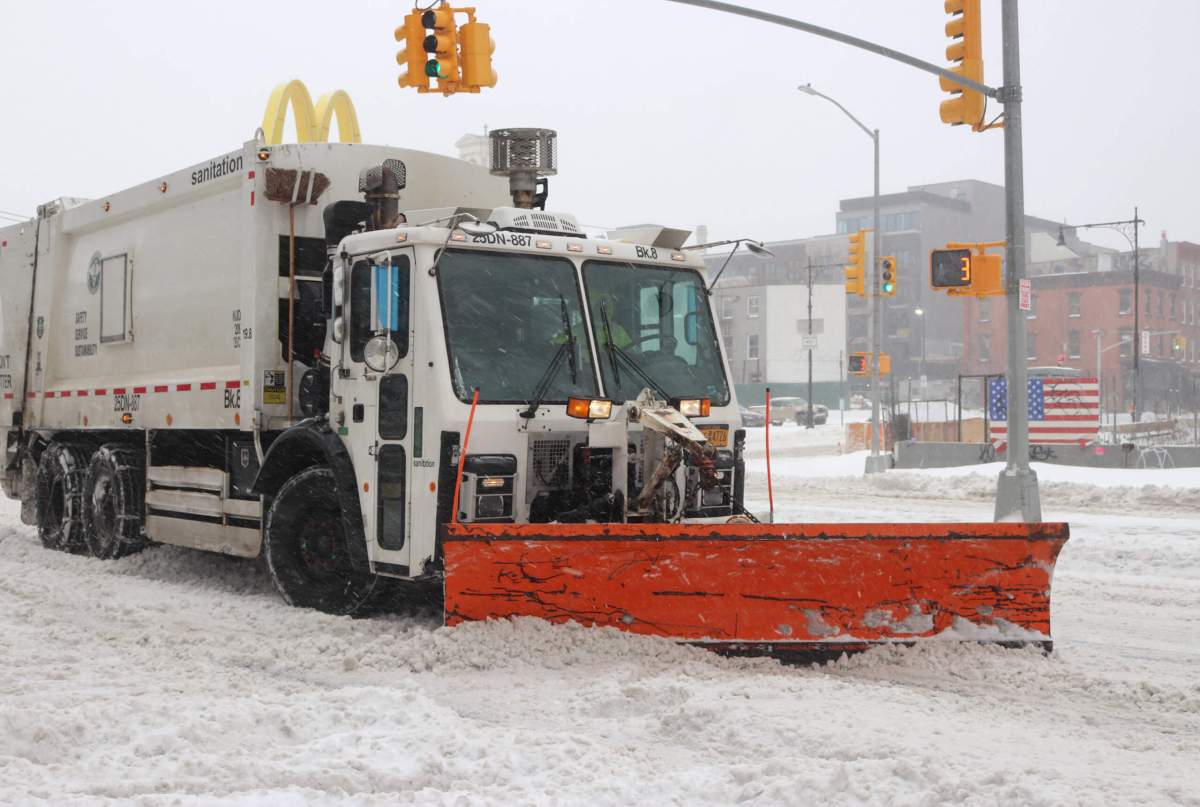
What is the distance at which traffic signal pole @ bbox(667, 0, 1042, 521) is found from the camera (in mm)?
13953

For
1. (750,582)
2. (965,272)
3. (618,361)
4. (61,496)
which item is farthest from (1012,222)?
(61,496)

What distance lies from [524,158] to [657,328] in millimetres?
1999

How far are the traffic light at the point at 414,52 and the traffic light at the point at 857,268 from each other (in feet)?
41.7

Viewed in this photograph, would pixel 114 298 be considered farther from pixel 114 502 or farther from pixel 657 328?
pixel 657 328

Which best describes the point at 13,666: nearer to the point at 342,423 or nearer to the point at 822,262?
the point at 342,423

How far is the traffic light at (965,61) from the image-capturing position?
1416 cm

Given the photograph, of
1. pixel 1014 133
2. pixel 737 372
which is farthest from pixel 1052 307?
pixel 1014 133

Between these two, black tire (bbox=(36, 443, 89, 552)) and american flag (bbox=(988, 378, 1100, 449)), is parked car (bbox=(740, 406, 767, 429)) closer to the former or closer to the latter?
american flag (bbox=(988, 378, 1100, 449))

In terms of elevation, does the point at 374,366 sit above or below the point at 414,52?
below

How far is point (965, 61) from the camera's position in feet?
46.9

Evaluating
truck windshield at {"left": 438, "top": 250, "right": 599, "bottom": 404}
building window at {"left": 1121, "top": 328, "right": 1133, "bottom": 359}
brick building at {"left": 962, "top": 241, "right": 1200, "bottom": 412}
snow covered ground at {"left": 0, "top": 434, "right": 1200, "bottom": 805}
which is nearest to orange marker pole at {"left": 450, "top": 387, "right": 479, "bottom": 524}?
truck windshield at {"left": 438, "top": 250, "right": 599, "bottom": 404}

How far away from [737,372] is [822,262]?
47.9 ft

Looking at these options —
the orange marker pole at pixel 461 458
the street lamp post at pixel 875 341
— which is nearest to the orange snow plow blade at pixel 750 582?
the orange marker pole at pixel 461 458

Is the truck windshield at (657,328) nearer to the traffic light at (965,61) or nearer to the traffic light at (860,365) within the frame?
the traffic light at (965,61)
